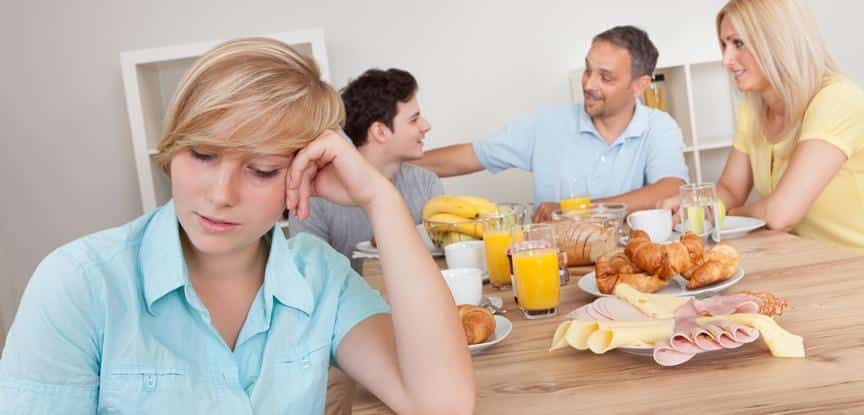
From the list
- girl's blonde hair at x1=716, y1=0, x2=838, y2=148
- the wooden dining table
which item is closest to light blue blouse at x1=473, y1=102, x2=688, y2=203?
girl's blonde hair at x1=716, y1=0, x2=838, y2=148

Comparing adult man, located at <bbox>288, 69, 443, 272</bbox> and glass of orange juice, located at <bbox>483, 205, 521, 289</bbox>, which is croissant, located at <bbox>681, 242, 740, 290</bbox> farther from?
adult man, located at <bbox>288, 69, 443, 272</bbox>

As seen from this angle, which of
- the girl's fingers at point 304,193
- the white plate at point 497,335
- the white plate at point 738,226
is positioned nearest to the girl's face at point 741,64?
the white plate at point 738,226

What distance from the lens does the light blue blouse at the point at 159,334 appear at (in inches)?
39.6

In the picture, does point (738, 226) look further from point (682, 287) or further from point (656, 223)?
point (682, 287)

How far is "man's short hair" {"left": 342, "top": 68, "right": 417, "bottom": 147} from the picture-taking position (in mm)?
2934

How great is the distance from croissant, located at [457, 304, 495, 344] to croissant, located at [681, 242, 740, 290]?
366mm

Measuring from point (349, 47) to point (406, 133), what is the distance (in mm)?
927

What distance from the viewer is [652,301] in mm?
1328

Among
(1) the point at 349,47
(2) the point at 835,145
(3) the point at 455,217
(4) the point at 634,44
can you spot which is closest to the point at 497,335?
(3) the point at 455,217

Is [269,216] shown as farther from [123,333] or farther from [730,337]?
[730,337]

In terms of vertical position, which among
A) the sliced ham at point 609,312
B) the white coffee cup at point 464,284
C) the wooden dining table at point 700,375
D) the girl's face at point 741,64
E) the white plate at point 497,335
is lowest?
the wooden dining table at point 700,375

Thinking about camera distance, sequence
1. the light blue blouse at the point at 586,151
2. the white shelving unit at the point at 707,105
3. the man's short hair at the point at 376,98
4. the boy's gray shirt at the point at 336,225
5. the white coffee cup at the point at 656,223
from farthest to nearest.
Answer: the white shelving unit at the point at 707,105 < the light blue blouse at the point at 586,151 < the man's short hair at the point at 376,98 < the boy's gray shirt at the point at 336,225 < the white coffee cup at the point at 656,223

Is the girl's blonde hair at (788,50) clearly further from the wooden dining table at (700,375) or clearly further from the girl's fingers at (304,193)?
the girl's fingers at (304,193)

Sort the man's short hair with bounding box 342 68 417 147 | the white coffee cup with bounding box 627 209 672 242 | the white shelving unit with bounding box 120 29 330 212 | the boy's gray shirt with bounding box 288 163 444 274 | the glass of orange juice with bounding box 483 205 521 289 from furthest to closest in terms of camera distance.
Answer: the white shelving unit with bounding box 120 29 330 212, the man's short hair with bounding box 342 68 417 147, the boy's gray shirt with bounding box 288 163 444 274, the white coffee cup with bounding box 627 209 672 242, the glass of orange juice with bounding box 483 205 521 289
